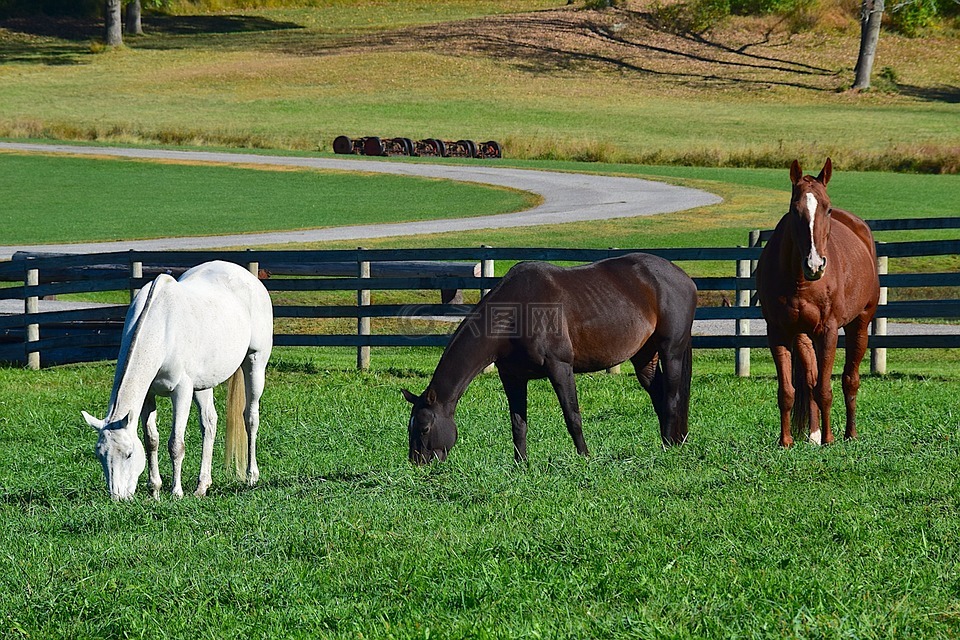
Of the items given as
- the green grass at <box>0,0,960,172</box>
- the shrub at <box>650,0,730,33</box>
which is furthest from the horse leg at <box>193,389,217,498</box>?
the shrub at <box>650,0,730,33</box>

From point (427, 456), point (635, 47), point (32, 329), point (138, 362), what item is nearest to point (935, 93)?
point (635, 47)

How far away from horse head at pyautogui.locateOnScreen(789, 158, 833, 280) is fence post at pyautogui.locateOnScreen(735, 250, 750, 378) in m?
A: 5.67

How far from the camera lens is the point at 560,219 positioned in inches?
1219

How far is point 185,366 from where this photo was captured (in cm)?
823

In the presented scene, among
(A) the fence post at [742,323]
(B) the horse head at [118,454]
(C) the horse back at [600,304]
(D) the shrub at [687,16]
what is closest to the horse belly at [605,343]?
(C) the horse back at [600,304]

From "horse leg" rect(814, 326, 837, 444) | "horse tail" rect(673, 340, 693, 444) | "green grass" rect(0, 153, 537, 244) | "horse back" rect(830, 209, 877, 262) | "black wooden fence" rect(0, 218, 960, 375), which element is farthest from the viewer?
"green grass" rect(0, 153, 537, 244)

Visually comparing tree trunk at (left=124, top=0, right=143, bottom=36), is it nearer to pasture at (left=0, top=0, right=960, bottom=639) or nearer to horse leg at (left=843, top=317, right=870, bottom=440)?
pasture at (left=0, top=0, right=960, bottom=639)

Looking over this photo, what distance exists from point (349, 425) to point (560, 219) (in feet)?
67.4

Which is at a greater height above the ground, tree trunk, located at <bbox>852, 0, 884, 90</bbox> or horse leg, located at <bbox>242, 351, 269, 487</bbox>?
tree trunk, located at <bbox>852, 0, 884, 90</bbox>

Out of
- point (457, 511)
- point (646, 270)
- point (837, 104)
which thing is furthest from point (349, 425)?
point (837, 104)

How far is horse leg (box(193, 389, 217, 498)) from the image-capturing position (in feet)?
27.8

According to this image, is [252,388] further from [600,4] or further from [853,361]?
[600,4]

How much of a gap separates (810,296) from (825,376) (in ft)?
2.10

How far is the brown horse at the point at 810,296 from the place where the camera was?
28.0ft
